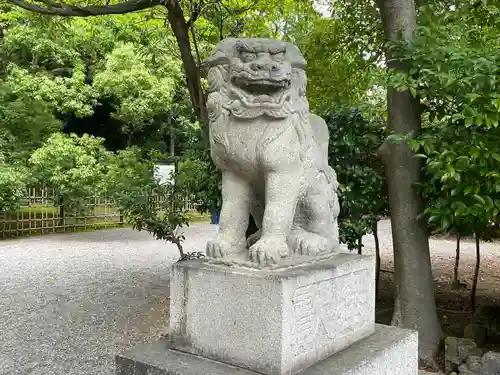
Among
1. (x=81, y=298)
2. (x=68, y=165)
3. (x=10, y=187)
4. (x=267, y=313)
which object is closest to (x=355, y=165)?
(x=267, y=313)

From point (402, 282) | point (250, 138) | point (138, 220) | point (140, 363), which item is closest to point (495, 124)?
point (402, 282)

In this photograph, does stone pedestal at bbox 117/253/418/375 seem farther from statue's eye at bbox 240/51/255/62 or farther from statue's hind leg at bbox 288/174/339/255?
statue's eye at bbox 240/51/255/62

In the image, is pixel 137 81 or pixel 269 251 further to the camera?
pixel 137 81

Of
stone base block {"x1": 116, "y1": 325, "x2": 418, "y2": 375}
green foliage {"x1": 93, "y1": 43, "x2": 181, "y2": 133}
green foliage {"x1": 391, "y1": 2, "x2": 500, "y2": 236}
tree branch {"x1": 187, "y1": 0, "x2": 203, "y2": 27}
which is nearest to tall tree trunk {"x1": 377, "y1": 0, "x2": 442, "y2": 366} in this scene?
green foliage {"x1": 391, "y1": 2, "x2": 500, "y2": 236}

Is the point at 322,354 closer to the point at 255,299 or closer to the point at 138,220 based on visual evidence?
the point at 255,299

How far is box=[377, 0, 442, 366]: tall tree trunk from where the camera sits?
4.06 metres

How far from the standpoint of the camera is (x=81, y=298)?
20.8ft

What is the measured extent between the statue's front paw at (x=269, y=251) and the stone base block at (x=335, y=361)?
18.2 inches

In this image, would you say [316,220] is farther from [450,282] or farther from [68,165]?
[68,165]

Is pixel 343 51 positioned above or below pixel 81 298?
above

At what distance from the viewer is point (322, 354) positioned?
2131 millimetres

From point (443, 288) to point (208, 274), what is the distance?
599 cm

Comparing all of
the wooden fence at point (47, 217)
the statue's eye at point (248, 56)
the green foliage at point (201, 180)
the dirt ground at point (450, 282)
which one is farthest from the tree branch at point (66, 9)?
the wooden fence at point (47, 217)

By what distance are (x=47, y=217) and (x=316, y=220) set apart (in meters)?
11.7
